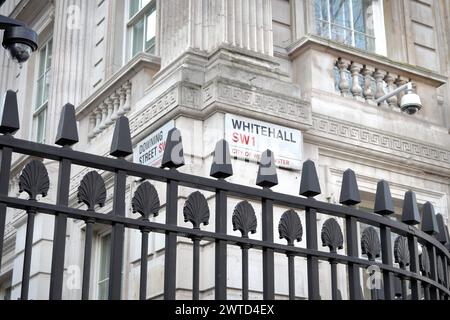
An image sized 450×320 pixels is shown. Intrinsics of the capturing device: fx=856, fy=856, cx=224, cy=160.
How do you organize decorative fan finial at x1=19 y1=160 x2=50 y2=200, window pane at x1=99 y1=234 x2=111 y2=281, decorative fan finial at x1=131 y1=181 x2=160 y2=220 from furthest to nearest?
window pane at x1=99 y1=234 x2=111 y2=281
decorative fan finial at x1=131 y1=181 x2=160 y2=220
decorative fan finial at x1=19 y1=160 x2=50 y2=200

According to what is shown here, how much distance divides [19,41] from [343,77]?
6.82m

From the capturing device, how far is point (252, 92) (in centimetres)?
948

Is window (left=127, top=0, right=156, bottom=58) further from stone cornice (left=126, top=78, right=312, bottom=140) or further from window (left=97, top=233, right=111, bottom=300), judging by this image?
window (left=97, top=233, right=111, bottom=300)

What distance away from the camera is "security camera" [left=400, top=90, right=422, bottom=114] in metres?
10.7

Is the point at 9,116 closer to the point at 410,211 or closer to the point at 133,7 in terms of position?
the point at 410,211

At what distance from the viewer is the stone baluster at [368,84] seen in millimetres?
11266

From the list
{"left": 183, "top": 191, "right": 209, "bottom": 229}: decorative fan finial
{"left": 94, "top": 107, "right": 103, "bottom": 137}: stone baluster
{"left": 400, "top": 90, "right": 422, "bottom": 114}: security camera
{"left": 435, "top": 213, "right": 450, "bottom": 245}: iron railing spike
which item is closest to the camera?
{"left": 183, "top": 191, "right": 209, "bottom": 229}: decorative fan finial

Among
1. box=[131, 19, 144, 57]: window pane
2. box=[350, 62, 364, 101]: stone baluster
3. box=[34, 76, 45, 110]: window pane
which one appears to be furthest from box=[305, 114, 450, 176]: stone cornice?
box=[34, 76, 45, 110]: window pane

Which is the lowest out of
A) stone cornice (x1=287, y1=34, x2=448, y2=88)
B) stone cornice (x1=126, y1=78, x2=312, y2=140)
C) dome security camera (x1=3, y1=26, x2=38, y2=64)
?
dome security camera (x1=3, y1=26, x2=38, y2=64)

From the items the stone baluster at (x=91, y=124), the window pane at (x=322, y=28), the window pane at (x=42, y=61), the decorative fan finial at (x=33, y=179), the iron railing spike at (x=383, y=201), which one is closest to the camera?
the decorative fan finial at (x=33, y=179)

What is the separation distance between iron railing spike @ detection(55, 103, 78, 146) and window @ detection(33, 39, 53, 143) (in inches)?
472

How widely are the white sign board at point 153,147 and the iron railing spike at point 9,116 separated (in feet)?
17.7

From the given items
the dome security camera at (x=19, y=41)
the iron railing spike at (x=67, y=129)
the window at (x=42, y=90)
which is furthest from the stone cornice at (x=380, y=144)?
the window at (x=42, y=90)

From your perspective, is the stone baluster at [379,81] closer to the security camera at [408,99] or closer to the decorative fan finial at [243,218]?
the security camera at [408,99]
